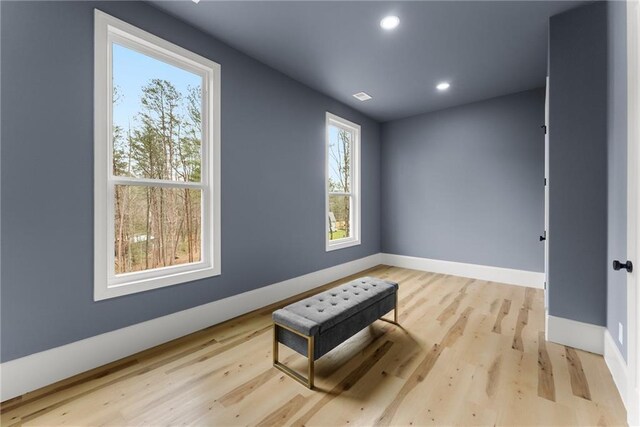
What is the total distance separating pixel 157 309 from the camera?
7.97ft

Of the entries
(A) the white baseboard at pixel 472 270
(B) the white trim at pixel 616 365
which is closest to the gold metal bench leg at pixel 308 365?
(B) the white trim at pixel 616 365

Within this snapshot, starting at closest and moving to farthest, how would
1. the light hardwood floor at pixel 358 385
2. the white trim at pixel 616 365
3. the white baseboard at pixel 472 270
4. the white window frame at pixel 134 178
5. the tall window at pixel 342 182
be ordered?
the light hardwood floor at pixel 358 385
the white trim at pixel 616 365
the white window frame at pixel 134 178
the white baseboard at pixel 472 270
the tall window at pixel 342 182

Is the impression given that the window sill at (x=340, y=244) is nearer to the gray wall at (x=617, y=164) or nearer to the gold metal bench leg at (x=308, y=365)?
the gold metal bench leg at (x=308, y=365)

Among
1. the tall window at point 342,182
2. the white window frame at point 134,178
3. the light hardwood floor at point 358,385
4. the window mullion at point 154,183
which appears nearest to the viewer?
the light hardwood floor at point 358,385

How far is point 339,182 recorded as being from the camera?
189 inches

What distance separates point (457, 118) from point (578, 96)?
7.89 feet

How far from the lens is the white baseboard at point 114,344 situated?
5.92 ft

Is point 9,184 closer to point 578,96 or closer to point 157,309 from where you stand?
point 157,309

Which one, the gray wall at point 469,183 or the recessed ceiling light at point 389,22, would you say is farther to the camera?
the gray wall at point 469,183

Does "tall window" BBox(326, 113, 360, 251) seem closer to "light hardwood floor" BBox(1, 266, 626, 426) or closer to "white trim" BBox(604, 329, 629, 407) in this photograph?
"light hardwood floor" BBox(1, 266, 626, 426)

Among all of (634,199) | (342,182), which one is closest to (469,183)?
(342,182)

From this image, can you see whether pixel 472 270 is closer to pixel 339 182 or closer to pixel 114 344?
pixel 339 182

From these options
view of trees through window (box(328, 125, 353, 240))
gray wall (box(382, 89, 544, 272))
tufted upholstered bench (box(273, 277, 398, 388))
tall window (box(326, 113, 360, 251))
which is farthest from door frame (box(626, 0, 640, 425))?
view of trees through window (box(328, 125, 353, 240))

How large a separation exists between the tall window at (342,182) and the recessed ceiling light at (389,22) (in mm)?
1800
